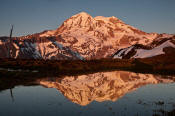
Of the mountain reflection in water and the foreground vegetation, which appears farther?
the foreground vegetation

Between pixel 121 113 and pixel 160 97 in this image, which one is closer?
pixel 121 113

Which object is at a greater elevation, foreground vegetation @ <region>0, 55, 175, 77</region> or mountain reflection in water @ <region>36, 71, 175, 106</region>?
foreground vegetation @ <region>0, 55, 175, 77</region>

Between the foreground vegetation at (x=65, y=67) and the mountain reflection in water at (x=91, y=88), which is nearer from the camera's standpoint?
the mountain reflection in water at (x=91, y=88)

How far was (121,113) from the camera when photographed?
87.6 feet

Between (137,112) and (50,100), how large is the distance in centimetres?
1375

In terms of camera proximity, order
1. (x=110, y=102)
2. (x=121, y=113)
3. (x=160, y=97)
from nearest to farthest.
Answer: (x=121, y=113) < (x=110, y=102) < (x=160, y=97)

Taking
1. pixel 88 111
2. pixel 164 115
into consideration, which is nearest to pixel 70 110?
pixel 88 111

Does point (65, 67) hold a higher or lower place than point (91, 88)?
higher

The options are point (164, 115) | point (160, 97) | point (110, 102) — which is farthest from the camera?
point (160, 97)

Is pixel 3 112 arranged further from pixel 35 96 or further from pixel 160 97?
pixel 160 97

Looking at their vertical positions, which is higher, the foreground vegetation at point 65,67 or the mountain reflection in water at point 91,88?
the foreground vegetation at point 65,67

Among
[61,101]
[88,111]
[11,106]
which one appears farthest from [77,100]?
[11,106]

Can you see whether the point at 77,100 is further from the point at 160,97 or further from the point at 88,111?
the point at 160,97

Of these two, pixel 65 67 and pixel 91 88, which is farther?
pixel 65 67
